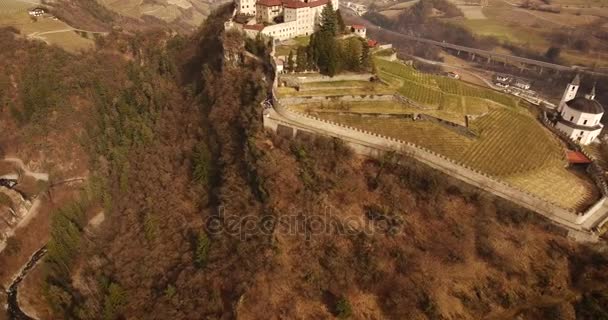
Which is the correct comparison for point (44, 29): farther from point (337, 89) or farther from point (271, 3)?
point (337, 89)

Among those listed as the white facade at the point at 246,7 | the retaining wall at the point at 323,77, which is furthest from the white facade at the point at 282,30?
the retaining wall at the point at 323,77

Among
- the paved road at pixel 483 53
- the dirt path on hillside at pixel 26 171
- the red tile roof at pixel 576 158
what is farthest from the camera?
the paved road at pixel 483 53

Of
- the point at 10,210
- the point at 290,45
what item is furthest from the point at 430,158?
the point at 10,210

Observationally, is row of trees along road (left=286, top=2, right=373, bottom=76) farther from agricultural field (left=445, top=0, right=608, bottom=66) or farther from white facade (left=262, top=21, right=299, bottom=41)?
agricultural field (left=445, top=0, right=608, bottom=66)

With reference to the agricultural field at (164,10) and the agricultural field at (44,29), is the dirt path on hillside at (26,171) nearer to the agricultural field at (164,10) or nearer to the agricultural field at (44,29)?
the agricultural field at (44,29)

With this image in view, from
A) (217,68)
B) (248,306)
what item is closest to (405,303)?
(248,306)
